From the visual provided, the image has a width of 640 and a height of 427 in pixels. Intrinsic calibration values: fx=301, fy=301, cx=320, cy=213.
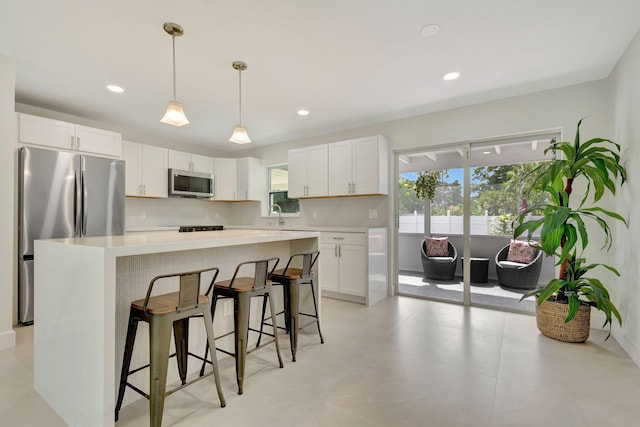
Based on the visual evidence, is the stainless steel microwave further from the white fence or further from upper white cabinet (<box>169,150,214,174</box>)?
the white fence

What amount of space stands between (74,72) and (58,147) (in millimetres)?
1074

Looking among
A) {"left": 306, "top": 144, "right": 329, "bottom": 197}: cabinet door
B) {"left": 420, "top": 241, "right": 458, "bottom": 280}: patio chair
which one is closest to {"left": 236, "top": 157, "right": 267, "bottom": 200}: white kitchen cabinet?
{"left": 306, "top": 144, "right": 329, "bottom": 197}: cabinet door

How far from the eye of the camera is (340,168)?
14.5ft

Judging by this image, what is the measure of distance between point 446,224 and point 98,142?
183 inches

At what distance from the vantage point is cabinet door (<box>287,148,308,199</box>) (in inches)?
189

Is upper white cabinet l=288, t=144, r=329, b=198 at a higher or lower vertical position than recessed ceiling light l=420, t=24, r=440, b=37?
lower

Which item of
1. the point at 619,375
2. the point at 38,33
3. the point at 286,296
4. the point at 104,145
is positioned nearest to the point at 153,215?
the point at 104,145

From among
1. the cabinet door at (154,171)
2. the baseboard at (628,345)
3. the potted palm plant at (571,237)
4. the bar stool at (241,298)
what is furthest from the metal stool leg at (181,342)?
the cabinet door at (154,171)

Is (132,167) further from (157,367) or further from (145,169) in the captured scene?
(157,367)

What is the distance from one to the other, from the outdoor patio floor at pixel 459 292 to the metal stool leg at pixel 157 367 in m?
3.41

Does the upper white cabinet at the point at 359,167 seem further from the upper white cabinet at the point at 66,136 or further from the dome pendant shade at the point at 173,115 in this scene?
the upper white cabinet at the point at 66,136

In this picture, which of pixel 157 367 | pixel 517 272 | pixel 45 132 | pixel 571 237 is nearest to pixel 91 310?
pixel 157 367

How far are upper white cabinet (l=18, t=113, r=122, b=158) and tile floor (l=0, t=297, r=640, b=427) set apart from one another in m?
2.06

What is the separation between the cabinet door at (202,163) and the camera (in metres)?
5.30
